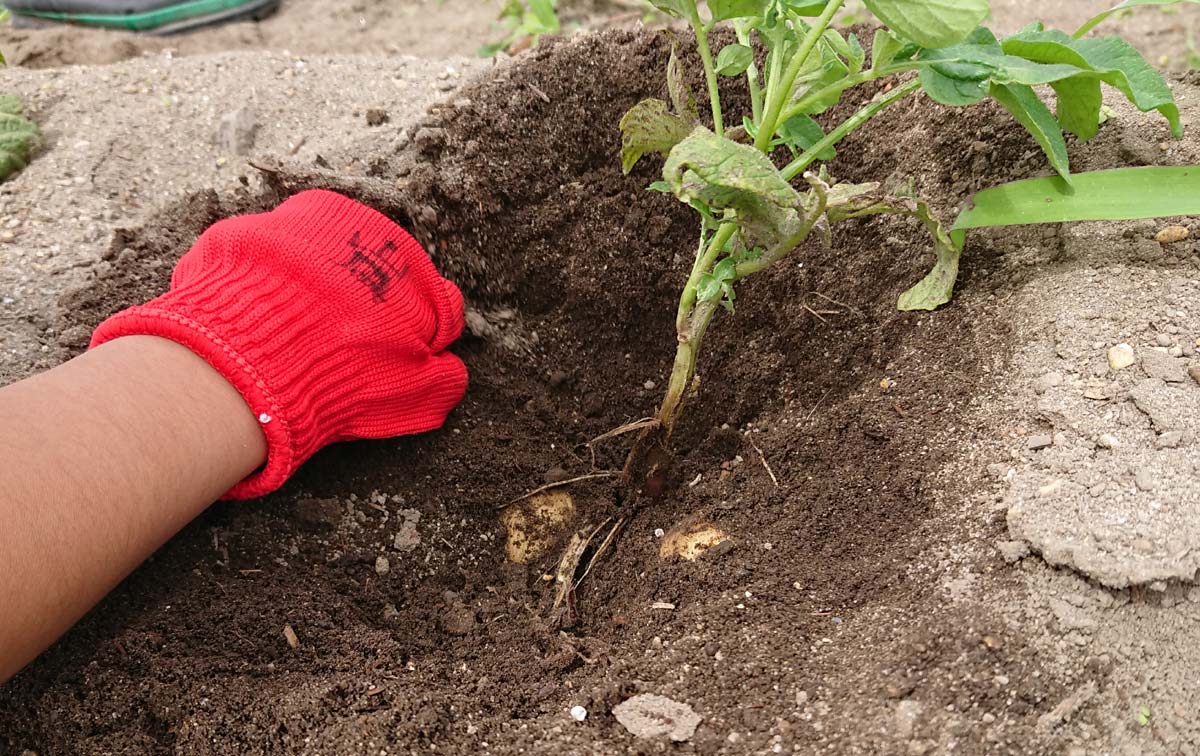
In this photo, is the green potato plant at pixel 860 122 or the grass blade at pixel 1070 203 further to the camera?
the grass blade at pixel 1070 203

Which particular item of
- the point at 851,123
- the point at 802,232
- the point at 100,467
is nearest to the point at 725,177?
the point at 802,232

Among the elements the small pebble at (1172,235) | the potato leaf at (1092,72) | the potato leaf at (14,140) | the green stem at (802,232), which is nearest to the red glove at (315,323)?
the green stem at (802,232)

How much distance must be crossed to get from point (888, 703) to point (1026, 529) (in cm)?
25

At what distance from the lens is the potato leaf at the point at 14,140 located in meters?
1.58

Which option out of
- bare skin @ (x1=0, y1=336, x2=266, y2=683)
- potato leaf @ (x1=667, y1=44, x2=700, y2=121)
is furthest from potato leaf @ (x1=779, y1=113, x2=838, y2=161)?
bare skin @ (x1=0, y1=336, x2=266, y2=683)

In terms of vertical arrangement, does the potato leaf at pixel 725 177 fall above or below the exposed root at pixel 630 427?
above

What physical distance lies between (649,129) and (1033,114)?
446mm

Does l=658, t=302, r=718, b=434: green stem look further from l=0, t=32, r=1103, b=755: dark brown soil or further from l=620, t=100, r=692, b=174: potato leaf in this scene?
l=620, t=100, r=692, b=174: potato leaf

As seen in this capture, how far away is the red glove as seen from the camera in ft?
3.79

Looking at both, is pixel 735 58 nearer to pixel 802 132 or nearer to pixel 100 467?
pixel 802 132

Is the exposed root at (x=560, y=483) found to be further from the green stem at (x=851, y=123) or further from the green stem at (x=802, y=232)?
the green stem at (x=851, y=123)

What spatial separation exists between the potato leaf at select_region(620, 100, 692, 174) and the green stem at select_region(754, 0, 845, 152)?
10 centimetres

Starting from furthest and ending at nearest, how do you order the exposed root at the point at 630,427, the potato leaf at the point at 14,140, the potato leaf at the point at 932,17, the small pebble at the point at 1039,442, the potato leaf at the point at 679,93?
the potato leaf at the point at 14,140
the exposed root at the point at 630,427
the potato leaf at the point at 679,93
the small pebble at the point at 1039,442
the potato leaf at the point at 932,17

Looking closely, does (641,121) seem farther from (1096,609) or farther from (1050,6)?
(1050,6)
